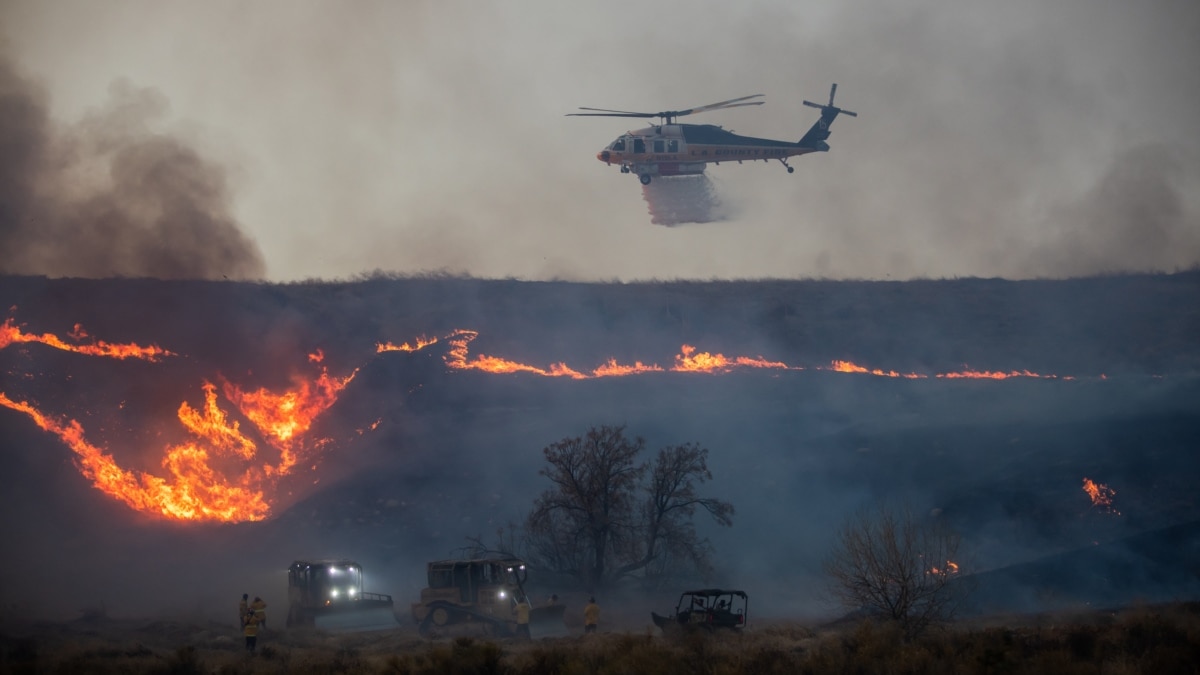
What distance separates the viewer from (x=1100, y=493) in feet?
152

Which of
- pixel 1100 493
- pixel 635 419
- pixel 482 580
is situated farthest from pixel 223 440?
pixel 1100 493

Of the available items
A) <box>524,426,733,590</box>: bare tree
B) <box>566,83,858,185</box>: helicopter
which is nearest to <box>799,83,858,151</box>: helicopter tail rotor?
<box>566,83,858,185</box>: helicopter

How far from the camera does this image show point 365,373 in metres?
60.8

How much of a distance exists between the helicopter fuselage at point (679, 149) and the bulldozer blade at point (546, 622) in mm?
27394

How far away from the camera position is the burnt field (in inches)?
1745

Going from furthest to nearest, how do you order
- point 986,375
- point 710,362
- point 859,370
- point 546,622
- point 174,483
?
point 710,362 → point 859,370 → point 986,375 → point 174,483 → point 546,622

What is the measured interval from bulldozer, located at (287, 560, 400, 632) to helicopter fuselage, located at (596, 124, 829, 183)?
28.2 m

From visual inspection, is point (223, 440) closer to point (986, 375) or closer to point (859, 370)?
point (859, 370)

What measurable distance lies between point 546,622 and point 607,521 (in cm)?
983

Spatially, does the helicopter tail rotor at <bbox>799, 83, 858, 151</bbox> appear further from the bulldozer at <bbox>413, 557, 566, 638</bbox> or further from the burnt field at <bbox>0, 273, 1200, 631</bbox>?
the bulldozer at <bbox>413, 557, 566, 638</bbox>

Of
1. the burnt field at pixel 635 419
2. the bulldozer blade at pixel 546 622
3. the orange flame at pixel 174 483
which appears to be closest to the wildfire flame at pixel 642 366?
the burnt field at pixel 635 419

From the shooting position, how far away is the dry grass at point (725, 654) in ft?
73.0

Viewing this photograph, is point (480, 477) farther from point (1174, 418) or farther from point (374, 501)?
point (1174, 418)

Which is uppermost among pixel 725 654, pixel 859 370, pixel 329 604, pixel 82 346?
pixel 82 346
